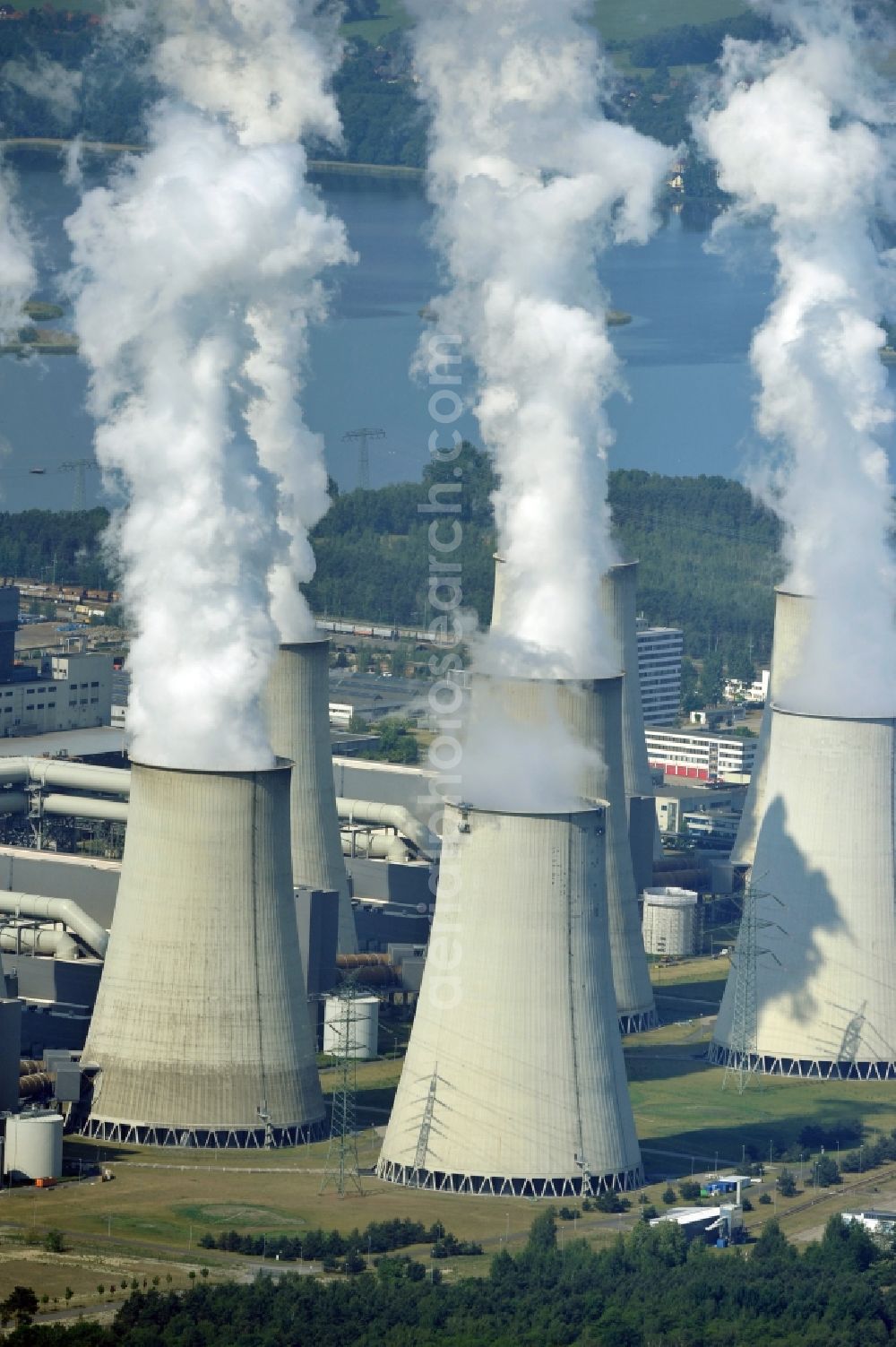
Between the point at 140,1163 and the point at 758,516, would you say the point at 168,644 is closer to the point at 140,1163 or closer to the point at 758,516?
the point at 140,1163

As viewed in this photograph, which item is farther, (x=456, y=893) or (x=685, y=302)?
(x=685, y=302)

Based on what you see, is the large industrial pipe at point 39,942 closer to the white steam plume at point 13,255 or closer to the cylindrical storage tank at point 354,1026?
the cylindrical storage tank at point 354,1026

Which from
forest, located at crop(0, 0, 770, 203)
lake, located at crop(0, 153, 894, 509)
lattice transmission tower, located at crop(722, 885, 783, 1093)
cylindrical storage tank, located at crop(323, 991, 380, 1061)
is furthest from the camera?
lake, located at crop(0, 153, 894, 509)

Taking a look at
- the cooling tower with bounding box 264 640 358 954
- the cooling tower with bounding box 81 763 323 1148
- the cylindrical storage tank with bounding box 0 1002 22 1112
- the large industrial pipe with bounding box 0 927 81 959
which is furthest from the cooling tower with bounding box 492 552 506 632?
the cylindrical storage tank with bounding box 0 1002 22 1112

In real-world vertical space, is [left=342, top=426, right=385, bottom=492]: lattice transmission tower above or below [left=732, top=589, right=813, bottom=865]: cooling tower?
above

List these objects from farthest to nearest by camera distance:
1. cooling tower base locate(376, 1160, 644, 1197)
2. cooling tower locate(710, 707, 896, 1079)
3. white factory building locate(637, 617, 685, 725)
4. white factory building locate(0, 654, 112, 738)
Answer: white factory building locate(637, 617, 685, 725) < white factory building locate(0, 654, 112, 738) < cooling tower locate(710, 707, 896, 1079) < cooling tower base locate(376, 1160, 644, 1197)

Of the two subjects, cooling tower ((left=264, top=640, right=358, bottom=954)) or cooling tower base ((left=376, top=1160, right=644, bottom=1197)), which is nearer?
cooling tower base ((left=376, top=1160, right=644, bottom=1197))

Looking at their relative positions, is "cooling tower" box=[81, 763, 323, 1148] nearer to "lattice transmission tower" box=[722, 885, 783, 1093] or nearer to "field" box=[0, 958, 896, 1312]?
"field" box=[0, 958, 896, 1312]

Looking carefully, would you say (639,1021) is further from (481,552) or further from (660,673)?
(481,552)

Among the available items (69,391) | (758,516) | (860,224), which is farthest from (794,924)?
(69,391)
